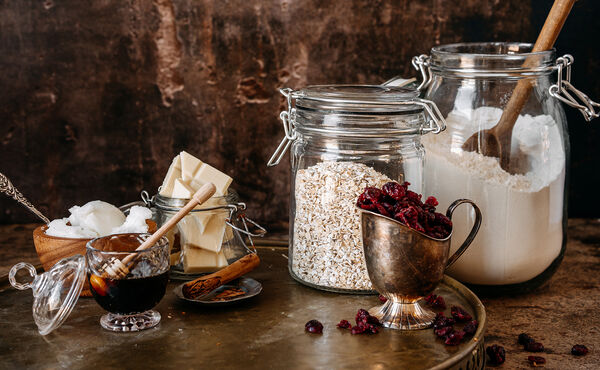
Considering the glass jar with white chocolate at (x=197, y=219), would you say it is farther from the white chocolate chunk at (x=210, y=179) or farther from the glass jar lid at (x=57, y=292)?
the glass jar lid at (x=57, y=292)

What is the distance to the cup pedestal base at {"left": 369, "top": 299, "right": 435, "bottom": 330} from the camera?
117 centimetres

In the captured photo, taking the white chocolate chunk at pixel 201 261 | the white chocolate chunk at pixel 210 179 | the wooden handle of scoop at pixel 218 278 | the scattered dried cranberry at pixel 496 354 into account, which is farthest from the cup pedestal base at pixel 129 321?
the scattered dried cranberry at pixel 496 354

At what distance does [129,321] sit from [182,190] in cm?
31

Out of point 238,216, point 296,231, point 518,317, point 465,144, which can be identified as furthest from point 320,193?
point 518,317

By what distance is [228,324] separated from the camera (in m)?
1.19

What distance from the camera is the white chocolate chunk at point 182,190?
1381 mm

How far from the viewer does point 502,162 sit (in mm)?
1428

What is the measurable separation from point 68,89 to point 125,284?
1.15m

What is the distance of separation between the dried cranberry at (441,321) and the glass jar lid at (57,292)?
60 cm

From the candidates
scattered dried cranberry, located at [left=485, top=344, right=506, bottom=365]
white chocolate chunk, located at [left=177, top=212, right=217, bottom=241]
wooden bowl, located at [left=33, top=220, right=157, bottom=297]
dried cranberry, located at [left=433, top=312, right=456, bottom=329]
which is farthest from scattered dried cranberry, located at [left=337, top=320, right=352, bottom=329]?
wooden bowl, located at [left=33, top=220, right=157, bottom=297]

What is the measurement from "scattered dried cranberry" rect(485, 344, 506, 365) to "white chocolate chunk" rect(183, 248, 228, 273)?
54 cm

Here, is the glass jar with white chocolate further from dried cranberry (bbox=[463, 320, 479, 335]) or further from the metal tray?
dried cranberry (bbox=[463, 320, 479, 335])

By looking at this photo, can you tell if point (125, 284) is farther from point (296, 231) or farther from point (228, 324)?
point (296, 231)

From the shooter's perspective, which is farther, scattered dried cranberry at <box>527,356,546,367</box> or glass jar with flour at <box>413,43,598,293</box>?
glass jar with flour at <box>413,43,598,293</box>
